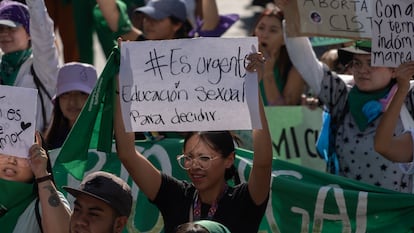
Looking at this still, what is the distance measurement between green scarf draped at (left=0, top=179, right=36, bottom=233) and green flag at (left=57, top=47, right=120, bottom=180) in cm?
33

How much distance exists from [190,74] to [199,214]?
61 cm

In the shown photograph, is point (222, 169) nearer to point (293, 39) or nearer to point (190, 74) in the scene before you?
point (190, 74)

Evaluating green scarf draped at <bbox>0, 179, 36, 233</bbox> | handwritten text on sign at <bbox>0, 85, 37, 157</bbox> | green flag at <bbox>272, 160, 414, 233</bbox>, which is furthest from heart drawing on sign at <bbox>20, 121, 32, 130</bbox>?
green flag at <bbox>272, 160, 414, 233</bbox>

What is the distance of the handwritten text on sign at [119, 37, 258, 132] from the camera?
16.7 ft

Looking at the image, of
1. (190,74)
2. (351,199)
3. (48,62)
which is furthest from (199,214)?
(48,62)

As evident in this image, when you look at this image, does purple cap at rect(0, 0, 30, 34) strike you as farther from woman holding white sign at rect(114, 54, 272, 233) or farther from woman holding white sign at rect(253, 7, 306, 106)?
woman holding white sign at rect(114, 54, 272, 233)

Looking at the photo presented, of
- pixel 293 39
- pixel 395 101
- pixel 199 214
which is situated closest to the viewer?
pixel 199 214

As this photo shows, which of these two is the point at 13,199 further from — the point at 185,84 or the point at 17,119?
the point at 185,84

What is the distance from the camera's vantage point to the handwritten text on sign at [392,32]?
5578mm

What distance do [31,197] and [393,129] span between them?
170 cm

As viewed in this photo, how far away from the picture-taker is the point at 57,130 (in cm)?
635

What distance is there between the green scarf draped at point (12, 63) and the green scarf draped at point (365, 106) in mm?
1925

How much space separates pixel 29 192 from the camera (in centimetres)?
509

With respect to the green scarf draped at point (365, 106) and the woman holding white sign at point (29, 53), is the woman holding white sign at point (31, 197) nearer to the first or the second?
the woman holding white sign at point (29, 53)
